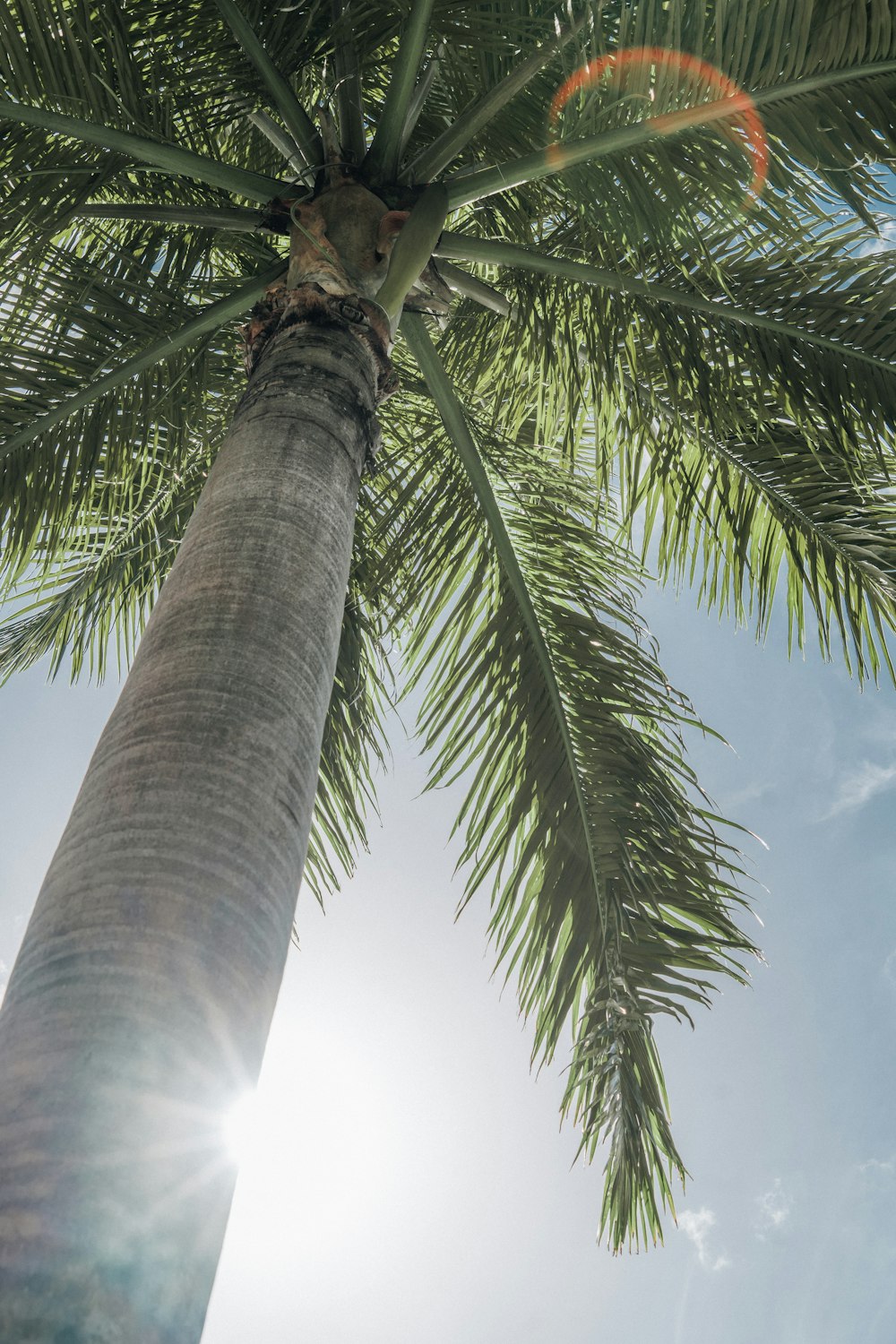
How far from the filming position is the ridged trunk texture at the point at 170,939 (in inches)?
53.8

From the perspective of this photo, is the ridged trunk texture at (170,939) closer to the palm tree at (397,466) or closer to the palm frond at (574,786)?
the palm tree at (397,466)

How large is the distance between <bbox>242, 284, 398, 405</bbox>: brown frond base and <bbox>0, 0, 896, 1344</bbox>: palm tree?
0.02 meters

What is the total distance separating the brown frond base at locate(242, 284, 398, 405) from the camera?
128 inches

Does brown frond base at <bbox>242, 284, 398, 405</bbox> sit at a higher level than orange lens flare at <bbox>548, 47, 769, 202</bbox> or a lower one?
lower

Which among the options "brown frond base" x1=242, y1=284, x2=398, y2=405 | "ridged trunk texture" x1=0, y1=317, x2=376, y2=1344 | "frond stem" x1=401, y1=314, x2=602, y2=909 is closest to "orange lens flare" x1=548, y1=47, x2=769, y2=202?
"brown frond base" x1=242, y1=284, x2=398, y2=405

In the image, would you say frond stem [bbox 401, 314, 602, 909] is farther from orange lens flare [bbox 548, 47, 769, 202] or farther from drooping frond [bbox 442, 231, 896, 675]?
orange lens flare [bbox 548, 47, 769, 202]

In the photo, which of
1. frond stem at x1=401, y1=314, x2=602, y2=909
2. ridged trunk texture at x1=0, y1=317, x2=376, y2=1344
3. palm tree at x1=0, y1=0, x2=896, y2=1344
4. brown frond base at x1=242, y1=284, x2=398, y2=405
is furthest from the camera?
frond stem at x1=401, y1=314, x2=602, y2=909

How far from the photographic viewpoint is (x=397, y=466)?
20.9ft

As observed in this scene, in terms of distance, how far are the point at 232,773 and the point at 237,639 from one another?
1.12 feet

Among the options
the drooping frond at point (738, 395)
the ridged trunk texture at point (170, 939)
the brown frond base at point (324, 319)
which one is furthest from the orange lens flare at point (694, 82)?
the ridged trunk texture at point (170, 939)

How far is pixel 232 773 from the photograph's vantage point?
1944mm

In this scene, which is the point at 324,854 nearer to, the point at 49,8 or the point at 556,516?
the point at 556,516

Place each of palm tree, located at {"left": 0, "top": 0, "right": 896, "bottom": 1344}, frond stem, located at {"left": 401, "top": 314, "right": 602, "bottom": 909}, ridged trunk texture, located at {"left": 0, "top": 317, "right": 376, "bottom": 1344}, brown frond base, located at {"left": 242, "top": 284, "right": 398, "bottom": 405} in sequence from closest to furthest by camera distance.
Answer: ridged trunk texture, located at {"left": 0, "top": 317, "right": 376, "bottom": 1344} < palm tree, located at {"left": 0, "top": 0, "right": 896, "bottom": 1344} < brown frond base, located at {"left": 242, "top": 284, "right": 398, "bottom": 405} < frond stem, located at {"left": 401, "top": 314, "right": 602, "bottom": 909}

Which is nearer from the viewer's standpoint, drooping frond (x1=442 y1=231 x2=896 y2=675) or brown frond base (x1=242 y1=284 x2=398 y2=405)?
brown frond base (x1=242 y1=284 x2=398 y2=405)
